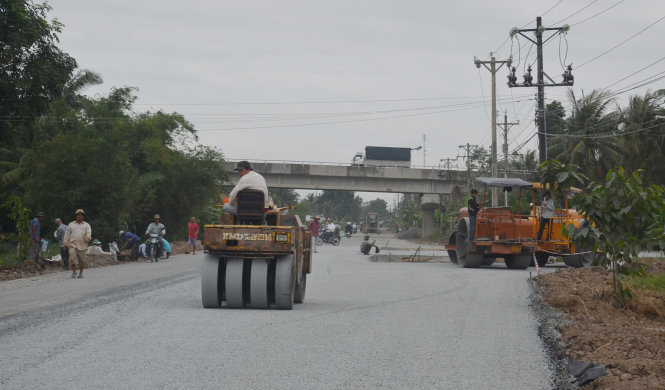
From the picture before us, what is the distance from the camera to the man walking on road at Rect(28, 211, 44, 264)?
2319cm

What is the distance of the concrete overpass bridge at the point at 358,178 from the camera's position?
214 feet

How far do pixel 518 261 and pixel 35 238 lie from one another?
47.7 feet

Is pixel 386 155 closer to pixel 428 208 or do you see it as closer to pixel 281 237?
pixel 428 208

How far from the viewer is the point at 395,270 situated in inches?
936

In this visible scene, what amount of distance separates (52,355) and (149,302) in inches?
207

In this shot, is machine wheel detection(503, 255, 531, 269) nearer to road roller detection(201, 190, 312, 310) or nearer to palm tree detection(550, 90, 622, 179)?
road roller detection(201, 190, 312, 310)

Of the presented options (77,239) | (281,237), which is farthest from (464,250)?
(281,237)

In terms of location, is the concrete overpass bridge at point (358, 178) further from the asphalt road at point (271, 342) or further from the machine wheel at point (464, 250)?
the asphalt road at point (271, 342)

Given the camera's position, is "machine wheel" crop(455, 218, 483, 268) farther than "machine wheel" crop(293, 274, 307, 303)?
Yes

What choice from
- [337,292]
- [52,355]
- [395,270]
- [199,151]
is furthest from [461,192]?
[52,355]

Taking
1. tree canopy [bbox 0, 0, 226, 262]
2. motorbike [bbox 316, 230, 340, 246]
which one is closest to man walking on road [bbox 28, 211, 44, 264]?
Answer: tree canopy [bbox 0, 0, 226, 262]

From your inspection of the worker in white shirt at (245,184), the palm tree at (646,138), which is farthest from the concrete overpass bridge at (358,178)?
the worker in white shirt at (245,184)

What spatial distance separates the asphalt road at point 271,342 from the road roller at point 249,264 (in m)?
0.32

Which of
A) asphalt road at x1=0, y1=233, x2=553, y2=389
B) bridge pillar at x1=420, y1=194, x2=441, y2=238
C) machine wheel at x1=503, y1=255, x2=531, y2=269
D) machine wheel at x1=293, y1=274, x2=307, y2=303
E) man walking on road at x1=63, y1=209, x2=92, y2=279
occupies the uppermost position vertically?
bridge pillar at x1=420, y1=194, x2=441, y2=238
